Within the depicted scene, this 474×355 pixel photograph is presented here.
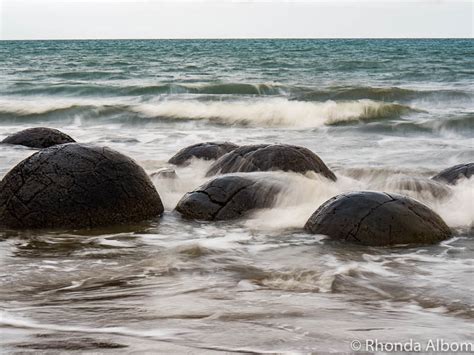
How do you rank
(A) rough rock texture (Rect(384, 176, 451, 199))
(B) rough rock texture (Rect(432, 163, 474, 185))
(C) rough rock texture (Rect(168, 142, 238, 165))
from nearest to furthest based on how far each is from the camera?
1. (A) rough rock texture (Rect(384, 176, 451, 199))
2. (B) rough rock texture (Rect(432, 163, 474, 185))
3. (C) rough rock texture (Rect(168, 142, 238, 165))

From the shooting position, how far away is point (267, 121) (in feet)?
56.2

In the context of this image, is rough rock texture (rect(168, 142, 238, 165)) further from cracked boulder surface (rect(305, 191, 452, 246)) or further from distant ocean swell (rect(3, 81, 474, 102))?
distant ocean swell (rect(3, 81, 474, 102))

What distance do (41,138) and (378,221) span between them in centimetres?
644

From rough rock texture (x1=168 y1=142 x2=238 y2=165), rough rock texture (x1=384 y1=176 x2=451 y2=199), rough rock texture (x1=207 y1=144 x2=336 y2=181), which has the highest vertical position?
rough rock texture (x1=207 y1=144 x2=336 y2=181)

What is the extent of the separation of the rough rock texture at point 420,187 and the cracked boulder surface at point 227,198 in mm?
1405

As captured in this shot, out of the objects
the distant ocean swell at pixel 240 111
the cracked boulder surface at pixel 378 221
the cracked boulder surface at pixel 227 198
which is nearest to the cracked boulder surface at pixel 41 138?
the cracked boulder surface at pixel 227 198

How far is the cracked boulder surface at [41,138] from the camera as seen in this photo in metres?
10.3

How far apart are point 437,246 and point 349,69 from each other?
27411 millimetres

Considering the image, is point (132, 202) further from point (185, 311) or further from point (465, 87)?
point (465, 87)

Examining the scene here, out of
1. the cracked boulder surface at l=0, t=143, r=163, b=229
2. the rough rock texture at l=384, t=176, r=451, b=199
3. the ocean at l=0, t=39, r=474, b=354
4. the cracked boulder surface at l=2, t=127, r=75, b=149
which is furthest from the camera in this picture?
the cracked boulder surface at l=2, t=127, r=75, b=149

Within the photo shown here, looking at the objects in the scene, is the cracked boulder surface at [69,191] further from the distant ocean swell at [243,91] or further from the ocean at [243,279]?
the distant ocean swell at [243,91]

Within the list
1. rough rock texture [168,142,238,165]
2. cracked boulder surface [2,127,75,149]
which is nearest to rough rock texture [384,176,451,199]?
rough rock texture [168,142,238,165]

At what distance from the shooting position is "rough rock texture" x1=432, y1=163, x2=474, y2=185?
735 cm

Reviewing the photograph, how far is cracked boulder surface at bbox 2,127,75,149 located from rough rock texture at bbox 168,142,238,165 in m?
2.15
